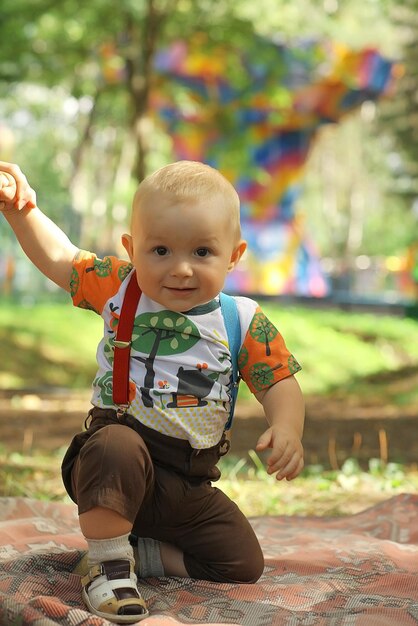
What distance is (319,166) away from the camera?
151ft

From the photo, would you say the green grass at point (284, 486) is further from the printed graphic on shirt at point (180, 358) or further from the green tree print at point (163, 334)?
the green tree print at point (163, 334)

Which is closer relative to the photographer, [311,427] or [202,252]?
[202,252]

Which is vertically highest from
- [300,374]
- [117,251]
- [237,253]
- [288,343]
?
[117,251]

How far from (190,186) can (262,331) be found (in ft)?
1.41

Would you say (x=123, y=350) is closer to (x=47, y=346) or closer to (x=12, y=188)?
(x=12, y=188)

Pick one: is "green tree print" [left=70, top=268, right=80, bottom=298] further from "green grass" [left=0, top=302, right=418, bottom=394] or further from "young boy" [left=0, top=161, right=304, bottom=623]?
"green grass" [left=0, top=302, right=418, bottom=394]

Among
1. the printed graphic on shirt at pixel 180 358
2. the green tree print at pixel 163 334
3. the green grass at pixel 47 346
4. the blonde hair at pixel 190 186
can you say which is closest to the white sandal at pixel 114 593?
the printed graphic on shirt at pixel 180 358

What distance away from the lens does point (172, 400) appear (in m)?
2.30

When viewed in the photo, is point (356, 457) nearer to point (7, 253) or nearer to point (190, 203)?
point (190, 203)

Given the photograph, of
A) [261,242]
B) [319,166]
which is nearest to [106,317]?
[261,242]

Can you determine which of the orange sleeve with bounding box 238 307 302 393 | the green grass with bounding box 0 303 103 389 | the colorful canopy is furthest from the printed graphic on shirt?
the colorful canopy

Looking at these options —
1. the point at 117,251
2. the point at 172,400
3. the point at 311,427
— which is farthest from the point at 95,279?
the point at 117,251

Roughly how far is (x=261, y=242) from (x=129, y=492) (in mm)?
19245

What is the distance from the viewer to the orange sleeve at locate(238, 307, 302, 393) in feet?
7.97
